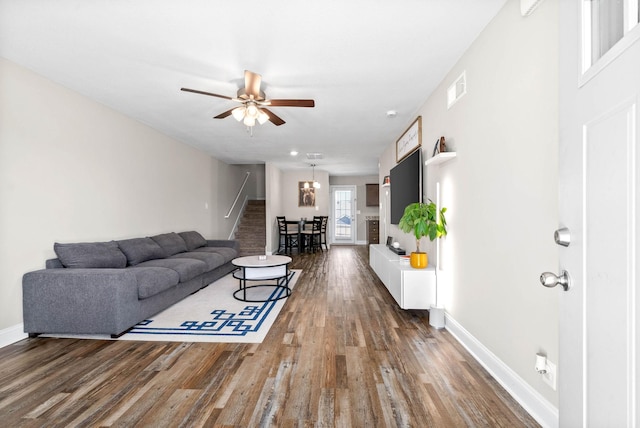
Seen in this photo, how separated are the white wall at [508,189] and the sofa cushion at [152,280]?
3.04m

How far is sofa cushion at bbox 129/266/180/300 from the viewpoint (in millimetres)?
2969

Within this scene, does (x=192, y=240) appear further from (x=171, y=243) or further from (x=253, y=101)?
(x=253, y=101)

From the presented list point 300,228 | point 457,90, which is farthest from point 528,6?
point 300,228

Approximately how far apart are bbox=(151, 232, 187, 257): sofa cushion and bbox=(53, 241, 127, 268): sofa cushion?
792 mm

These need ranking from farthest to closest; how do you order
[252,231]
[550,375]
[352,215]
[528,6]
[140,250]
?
[352,215]
[252,231]
[140,250]
[528,6]
[550,375]

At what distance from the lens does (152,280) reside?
3086mm

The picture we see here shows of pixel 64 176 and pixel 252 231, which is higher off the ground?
pixel 64 176

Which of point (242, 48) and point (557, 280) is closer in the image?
point (557, 280)

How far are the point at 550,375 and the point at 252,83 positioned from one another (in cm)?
301

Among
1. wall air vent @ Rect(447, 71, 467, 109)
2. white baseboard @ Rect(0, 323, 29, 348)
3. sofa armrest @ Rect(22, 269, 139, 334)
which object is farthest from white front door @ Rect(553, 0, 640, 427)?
white baseboard @ Rect(0, 323, 29, 348)

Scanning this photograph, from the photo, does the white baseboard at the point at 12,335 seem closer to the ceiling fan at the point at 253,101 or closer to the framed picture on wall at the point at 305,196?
the ceiling fan at the point at 253,101

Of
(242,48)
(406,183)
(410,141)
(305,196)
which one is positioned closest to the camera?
(242,48)

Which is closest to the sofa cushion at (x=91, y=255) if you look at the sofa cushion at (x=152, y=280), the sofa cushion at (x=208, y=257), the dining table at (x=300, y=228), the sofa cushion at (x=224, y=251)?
the sofa cushion at (x=152, y=280)

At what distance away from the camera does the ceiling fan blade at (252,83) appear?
104 inches
